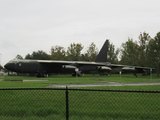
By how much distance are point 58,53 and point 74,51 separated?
6344 mm

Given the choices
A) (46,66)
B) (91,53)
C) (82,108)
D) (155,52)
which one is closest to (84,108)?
(82,108)

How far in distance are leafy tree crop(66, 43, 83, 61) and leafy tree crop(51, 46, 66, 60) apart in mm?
2584

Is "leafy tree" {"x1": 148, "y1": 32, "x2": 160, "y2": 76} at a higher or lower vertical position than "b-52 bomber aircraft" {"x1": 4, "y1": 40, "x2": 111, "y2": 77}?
higher

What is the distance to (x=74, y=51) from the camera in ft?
285

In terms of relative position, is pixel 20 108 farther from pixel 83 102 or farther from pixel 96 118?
pixel 96 118

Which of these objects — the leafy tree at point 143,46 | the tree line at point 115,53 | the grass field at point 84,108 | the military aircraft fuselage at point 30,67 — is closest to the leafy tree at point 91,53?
the tree line at point 115,53

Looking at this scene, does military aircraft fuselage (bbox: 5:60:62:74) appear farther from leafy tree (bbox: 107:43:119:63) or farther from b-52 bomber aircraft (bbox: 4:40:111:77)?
leafy tree (bbox: 107:43:119:63)

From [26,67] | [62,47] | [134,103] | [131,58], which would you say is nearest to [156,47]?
[131,58]

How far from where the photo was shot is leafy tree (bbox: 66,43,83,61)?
8658 centimetres

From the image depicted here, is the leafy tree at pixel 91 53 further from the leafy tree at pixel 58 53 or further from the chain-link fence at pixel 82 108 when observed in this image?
the chain-link fence at pixel 82 108

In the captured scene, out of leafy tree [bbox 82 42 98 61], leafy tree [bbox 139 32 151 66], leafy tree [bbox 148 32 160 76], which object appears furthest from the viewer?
leafy tree [bbox 82 42 98 61]

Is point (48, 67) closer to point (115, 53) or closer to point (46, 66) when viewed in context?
point (46, 66)

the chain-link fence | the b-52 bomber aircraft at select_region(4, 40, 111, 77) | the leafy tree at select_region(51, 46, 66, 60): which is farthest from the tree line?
the chain-link fence

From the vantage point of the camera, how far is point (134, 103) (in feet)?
31.4
